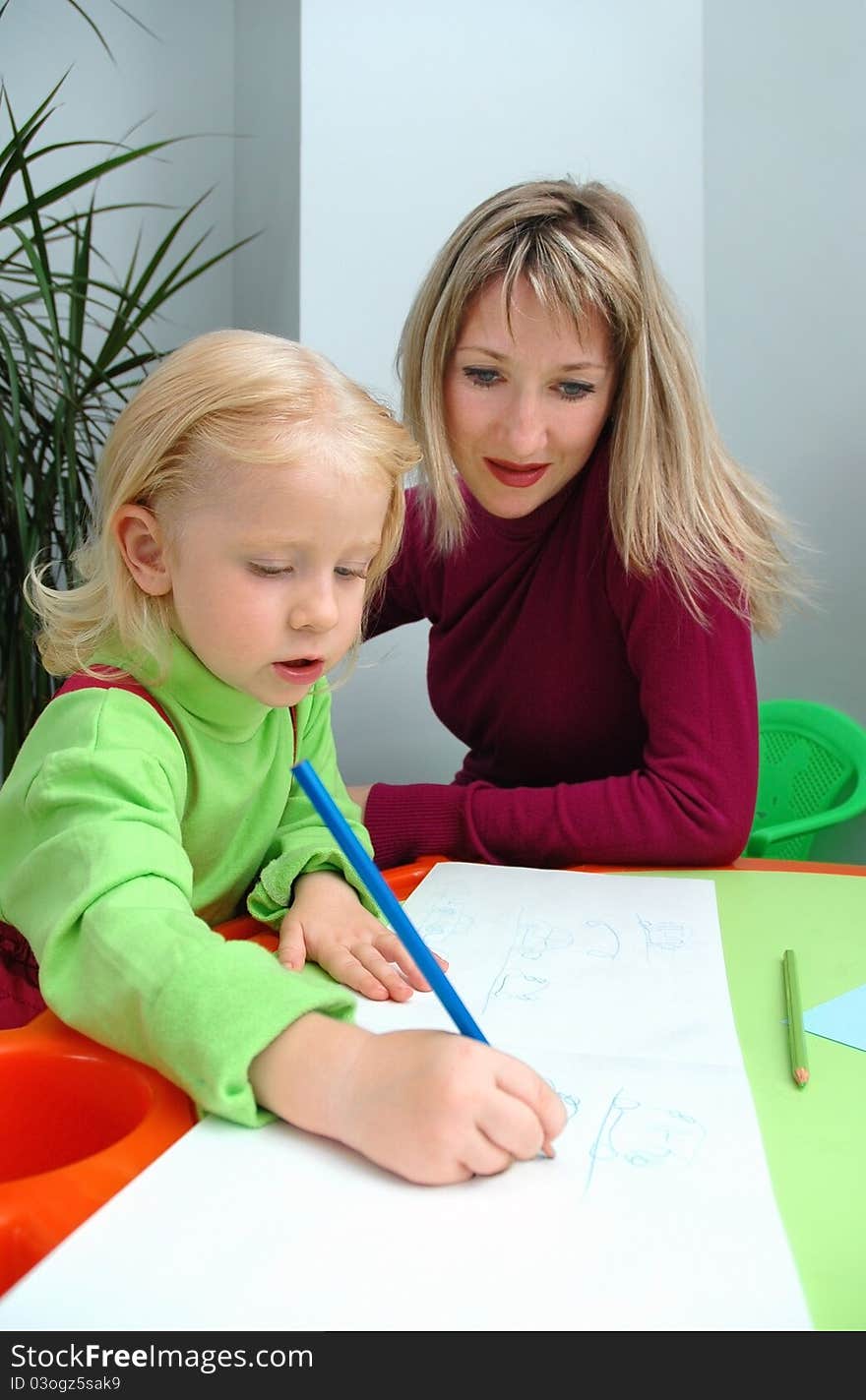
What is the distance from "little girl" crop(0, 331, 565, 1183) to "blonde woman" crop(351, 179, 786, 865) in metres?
0.23

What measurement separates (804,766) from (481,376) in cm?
74

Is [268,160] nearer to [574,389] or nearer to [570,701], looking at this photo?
[574,389]

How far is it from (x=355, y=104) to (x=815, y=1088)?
1.51 meters

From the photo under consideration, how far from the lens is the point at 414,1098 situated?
0.46 meters

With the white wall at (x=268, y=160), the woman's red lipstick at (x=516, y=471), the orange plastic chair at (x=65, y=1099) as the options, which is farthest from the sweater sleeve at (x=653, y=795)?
the white wall at (x=268, y=160)

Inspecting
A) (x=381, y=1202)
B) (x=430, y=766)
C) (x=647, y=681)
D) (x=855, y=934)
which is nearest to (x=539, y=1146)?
(x=381, y=1202)

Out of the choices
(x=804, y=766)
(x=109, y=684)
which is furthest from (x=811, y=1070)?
(x=804, y=766)

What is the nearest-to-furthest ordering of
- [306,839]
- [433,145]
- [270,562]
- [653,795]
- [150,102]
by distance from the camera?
1. [270,562]
2. [306,839]
3. [653,795]
4. [433,145]
5. [150,102]

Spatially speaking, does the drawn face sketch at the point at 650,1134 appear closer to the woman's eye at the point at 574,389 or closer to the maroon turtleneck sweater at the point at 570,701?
the maroon turtleneck sweater at the point at 570,701

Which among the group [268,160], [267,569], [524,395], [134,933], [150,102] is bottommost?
[134,933]

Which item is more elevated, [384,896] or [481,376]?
[481,376]

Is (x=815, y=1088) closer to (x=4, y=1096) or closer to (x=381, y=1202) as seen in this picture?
(x=381, y=1202)

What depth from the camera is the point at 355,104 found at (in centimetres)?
163

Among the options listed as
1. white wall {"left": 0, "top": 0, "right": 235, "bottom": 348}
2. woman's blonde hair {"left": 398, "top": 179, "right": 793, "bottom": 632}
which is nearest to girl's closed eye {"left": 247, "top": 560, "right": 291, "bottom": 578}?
woman's blonde hair {"left": 398, "top": 179, "right": 793, "bottom": 632}
